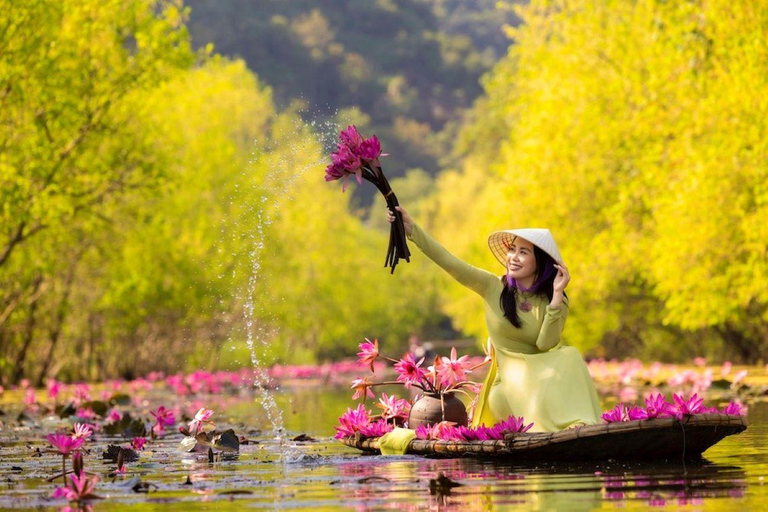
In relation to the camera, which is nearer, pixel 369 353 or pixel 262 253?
pixel 369 353

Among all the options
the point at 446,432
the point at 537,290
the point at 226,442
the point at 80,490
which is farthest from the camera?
the point at 226,442

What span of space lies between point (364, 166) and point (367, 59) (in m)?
136

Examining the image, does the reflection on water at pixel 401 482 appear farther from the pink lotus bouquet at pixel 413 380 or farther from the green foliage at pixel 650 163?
the green foliage at pixel 650 163

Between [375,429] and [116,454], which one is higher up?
[375,429]

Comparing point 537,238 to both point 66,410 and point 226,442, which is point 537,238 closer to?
point 226,442

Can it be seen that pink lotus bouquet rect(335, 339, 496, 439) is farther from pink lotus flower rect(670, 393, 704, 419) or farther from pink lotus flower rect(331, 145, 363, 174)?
pink lotus flower rect(670, 393, 704, 419)

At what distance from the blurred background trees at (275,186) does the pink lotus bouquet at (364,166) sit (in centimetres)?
75

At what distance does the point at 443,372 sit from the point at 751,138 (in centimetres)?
1264

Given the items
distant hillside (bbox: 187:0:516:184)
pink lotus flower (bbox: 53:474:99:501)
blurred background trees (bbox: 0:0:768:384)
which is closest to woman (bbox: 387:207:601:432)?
blurred background trees (bbox: 0:0:768:384)

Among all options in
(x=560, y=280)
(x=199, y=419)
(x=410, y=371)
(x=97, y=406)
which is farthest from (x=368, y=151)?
(x=97, y=406)

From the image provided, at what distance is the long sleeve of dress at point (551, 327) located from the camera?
9.95m

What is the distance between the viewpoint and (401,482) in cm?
821

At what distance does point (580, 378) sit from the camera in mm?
9789

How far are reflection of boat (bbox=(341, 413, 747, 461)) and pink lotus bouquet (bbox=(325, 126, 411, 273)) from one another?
153cm
